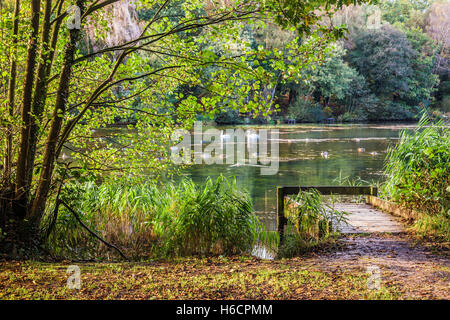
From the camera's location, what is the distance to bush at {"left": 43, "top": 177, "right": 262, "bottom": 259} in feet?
20.4

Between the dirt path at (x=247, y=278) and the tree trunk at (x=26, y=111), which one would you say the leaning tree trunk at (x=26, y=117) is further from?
the dirt path at (x=247, y=278)

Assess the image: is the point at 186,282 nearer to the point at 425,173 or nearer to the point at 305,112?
the point at 425,173

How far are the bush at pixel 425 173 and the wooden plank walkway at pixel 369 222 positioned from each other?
38 centimetres

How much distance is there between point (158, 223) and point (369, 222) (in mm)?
3690

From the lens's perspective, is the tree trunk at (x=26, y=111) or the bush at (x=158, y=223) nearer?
the tree trunk at (x=26, y=111)

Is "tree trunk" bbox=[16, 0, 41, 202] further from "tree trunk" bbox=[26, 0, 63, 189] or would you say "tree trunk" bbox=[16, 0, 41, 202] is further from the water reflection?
the water reflection

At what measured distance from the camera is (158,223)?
6.71 metres

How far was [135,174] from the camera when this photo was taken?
243 inches

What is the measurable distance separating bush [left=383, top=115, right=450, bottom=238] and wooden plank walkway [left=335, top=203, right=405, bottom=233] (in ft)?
1.26

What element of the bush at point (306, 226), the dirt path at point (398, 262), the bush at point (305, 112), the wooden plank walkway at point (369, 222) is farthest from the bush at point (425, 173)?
the bush at point (305, 112)

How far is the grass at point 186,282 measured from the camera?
3684mm
